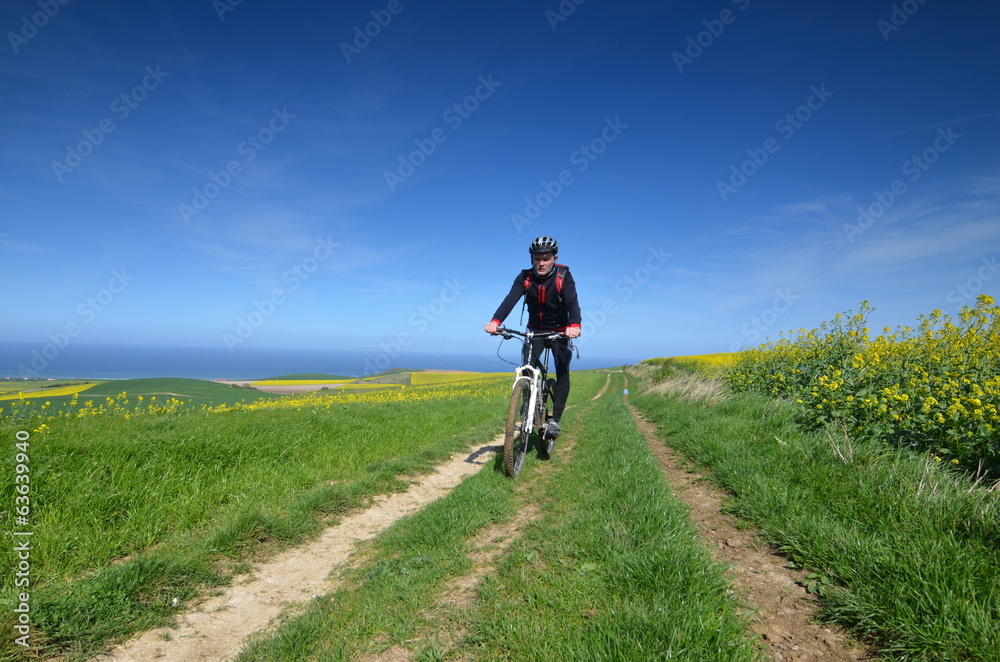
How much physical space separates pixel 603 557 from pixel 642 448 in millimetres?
4003

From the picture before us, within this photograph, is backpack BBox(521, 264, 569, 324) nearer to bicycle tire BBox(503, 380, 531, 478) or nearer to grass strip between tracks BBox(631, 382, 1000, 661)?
bicycle tire BBox(503, 380, 531, 478)

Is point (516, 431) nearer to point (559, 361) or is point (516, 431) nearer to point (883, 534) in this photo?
point (559, 361)

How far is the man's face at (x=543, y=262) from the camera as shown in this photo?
22.6 feet

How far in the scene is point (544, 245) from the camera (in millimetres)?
6785

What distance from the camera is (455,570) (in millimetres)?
3406

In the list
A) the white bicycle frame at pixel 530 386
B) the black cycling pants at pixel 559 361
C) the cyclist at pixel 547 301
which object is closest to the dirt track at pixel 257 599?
the white bicycle frame at pixel 530 386

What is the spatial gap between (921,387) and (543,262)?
16.9 ft

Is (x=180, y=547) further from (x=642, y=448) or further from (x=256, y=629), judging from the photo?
(x=642, y=448)

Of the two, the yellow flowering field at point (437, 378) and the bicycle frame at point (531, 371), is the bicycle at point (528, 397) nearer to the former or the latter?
the bicycle frame at point (531, 371)

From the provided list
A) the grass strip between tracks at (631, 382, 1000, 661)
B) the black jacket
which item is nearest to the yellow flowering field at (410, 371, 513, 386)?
the black jacket

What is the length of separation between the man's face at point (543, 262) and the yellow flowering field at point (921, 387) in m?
4.58

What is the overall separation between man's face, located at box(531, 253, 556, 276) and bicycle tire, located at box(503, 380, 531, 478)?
183cm

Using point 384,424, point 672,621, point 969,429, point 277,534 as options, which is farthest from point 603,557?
point 384,424

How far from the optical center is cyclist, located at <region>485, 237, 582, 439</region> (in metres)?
6.81
